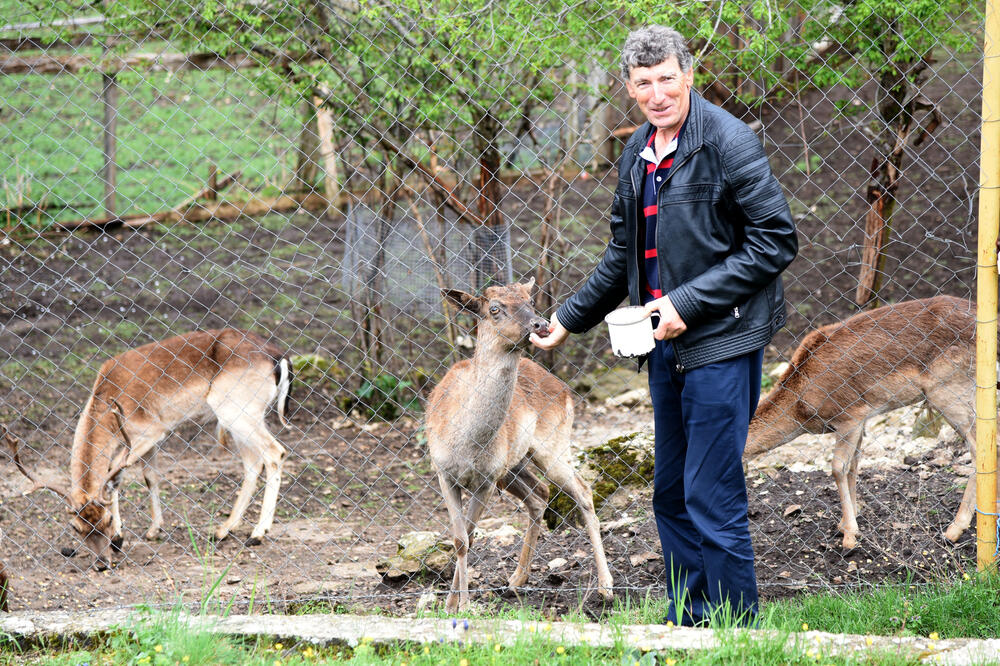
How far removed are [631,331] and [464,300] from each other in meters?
1.30

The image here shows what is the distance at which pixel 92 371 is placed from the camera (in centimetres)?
866

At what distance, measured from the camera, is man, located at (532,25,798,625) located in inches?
127

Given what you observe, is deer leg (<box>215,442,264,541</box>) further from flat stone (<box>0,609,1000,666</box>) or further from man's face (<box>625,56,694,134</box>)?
man's face (<box>625,56,694,134</box>)

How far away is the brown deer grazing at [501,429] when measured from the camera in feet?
14.9

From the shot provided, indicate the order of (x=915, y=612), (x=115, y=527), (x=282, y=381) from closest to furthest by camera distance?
(x=915, y=612) → (x=115, y=527) → (x=282, y=381)

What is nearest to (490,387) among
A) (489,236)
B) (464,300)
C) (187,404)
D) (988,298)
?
(464,300)

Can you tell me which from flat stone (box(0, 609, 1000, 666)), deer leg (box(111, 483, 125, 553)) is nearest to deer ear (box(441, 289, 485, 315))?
flat stone (box(0, 609, 1000, 666))

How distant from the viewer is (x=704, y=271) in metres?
3.35

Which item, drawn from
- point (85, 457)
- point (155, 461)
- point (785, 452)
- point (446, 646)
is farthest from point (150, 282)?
point (446, 646)

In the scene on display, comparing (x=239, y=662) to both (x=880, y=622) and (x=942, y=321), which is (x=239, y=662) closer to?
(x=880, y=622)

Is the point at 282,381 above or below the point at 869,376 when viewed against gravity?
below

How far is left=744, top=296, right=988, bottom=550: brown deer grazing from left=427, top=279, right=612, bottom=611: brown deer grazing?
43.2 inches

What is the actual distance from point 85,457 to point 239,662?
388 cm

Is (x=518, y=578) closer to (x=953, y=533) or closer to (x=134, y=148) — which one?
(x=953, y=533)
